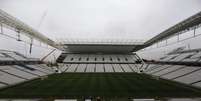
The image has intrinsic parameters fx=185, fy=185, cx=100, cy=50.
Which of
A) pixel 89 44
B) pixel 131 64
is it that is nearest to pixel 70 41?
pixel 89 44

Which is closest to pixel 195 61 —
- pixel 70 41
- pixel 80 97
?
pixel 80 97

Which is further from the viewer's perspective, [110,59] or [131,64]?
[110,59]

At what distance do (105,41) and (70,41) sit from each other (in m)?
9.09

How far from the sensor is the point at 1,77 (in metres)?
23.3

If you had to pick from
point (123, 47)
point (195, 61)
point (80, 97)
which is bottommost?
point (80, 97)

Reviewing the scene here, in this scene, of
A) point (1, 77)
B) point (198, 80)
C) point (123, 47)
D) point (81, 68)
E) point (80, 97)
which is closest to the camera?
point (80, 97)

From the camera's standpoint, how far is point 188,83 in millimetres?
22000

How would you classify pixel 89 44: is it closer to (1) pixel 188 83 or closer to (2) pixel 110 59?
(2) pixel 110 59

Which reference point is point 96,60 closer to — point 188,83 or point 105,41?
point 105,41

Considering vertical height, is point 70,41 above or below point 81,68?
above

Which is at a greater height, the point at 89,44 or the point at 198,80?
the point at 89,44

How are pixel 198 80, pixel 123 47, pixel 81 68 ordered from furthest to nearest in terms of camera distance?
1. pixel 123 47
2. pixel 81 68
3. pixel 198 80

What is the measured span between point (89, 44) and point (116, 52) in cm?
1264

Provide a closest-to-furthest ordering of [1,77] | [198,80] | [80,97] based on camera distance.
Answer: [80,97] < [198,80] < [1,77]
